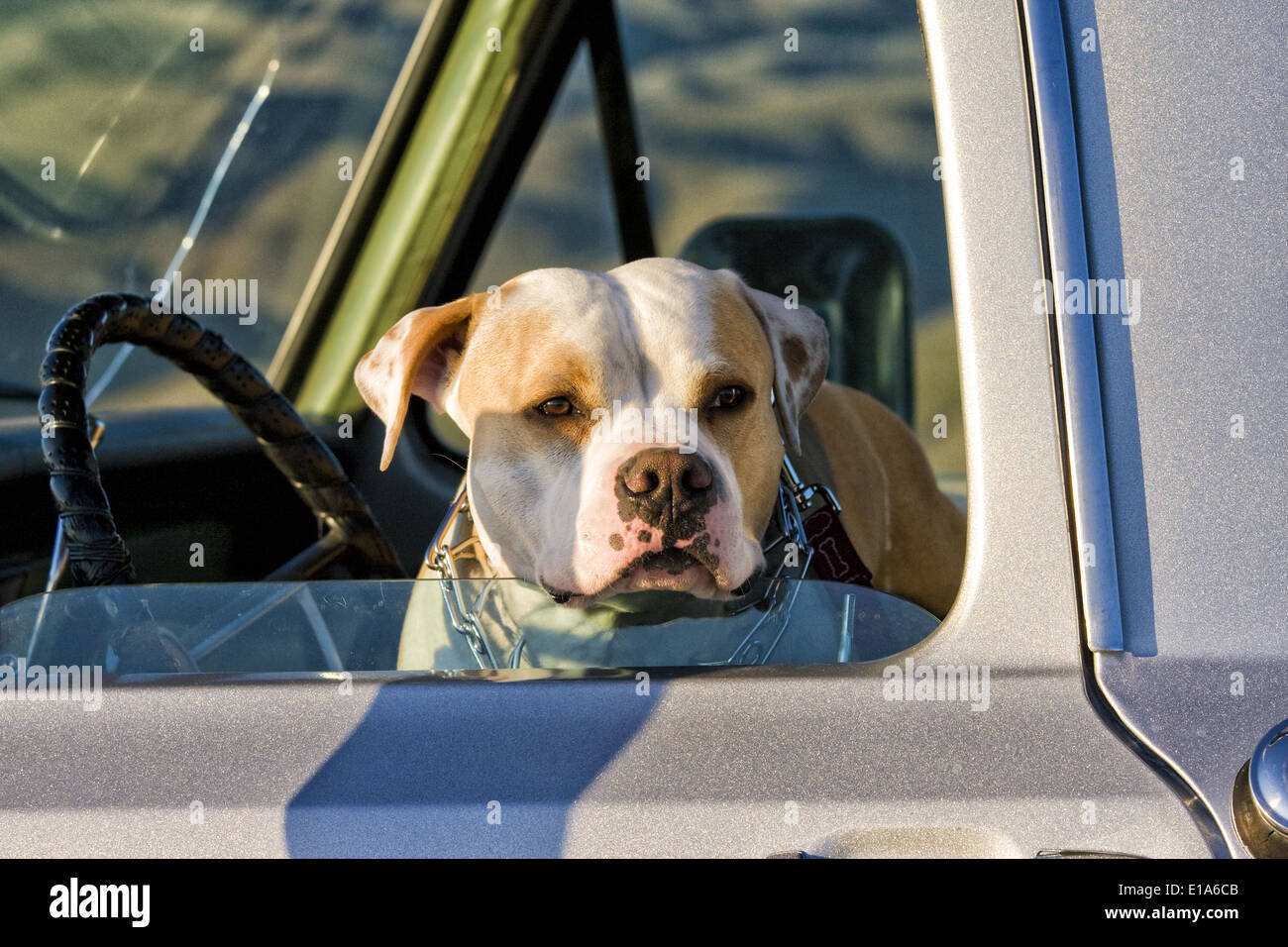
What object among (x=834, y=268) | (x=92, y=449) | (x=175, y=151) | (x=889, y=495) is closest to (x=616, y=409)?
(x=92, y=449)

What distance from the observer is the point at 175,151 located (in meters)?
2.84

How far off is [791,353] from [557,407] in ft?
1.74

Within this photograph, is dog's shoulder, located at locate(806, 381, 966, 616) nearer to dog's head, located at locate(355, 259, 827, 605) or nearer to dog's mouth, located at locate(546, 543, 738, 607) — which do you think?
dog's head, located at locate(355, 259, 827, 605)

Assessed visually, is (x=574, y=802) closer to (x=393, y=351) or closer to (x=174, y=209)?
(x=393, y=351)

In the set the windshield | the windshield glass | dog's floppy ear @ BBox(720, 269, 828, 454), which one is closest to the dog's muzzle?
the windshield glass

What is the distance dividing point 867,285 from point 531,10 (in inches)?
50.7

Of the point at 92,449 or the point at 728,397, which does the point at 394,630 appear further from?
the point at 728,397

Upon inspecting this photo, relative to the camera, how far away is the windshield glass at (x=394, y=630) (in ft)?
3.34

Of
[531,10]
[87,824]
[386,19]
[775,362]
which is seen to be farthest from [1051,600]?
[386,19]

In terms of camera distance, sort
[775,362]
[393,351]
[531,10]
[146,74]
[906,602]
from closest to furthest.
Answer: [906,602]
[393,351]
[775,362]
[146,74]
[531,10]

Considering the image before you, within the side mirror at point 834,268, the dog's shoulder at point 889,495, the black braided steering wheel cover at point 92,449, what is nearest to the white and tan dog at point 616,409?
the black braided steering wheel cover at point 92,449

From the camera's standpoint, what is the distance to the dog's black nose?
154 cm

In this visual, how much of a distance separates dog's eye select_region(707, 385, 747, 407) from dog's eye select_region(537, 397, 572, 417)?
0.78ft

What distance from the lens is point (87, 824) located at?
2.77ft
